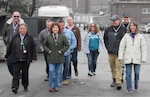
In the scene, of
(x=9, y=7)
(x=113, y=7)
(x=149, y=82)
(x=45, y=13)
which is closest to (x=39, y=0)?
(x=9, y=7)

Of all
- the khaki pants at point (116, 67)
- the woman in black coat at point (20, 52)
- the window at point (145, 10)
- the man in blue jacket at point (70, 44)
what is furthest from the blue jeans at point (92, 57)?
the window at point (145, 10)

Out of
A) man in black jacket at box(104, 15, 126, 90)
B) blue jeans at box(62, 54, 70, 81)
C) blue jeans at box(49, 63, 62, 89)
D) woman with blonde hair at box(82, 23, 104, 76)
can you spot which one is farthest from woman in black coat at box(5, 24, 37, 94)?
woman with blonde hair at box(82, 23, 104, 76)

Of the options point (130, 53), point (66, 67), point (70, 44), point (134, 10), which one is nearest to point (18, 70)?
point (66, 67)

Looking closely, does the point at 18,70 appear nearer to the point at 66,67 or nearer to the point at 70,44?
the point at 66,67

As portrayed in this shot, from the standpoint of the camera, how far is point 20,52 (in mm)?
Result: 10141

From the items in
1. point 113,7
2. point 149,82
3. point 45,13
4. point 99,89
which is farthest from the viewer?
point 113,7

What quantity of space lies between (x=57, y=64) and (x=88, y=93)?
103cm

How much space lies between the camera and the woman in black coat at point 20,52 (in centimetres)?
1014

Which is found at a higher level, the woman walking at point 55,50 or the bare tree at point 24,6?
the woman walking at point 55,50

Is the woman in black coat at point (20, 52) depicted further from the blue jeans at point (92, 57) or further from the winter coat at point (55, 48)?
the blue jeans at point (92, 57)

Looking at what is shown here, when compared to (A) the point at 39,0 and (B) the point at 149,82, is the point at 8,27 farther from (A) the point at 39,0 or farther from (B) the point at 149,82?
(A) the point at 39,0

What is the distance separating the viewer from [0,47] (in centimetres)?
1767

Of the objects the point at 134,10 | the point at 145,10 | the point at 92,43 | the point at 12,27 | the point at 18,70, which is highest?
the point at 12,27

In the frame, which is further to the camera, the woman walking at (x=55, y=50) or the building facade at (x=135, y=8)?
the building facade at (x=135, y=8)
